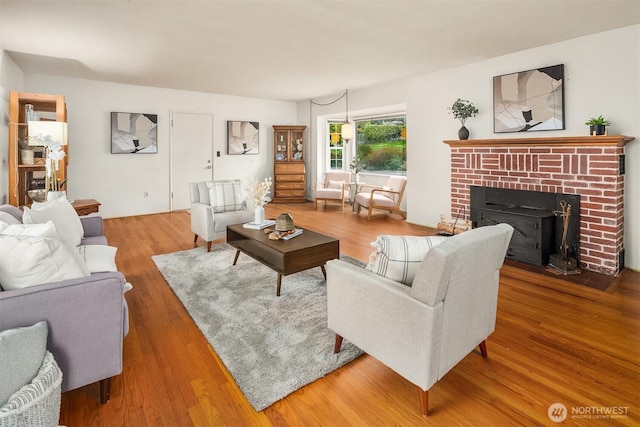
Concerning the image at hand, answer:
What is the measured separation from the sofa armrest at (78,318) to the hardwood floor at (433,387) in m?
0.25

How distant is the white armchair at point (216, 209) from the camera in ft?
13.4

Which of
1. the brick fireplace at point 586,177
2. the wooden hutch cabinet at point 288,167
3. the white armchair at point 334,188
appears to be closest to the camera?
the brick fireplace at point 586,177

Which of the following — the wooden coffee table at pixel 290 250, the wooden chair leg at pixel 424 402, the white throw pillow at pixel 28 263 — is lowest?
the wooden chair leg at pixel 424 402

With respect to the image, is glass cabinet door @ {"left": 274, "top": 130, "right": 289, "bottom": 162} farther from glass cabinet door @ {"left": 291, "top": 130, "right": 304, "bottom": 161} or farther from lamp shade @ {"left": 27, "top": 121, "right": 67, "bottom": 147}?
lamp shade @ {"left": 27, "top": 121, "right": 67, "bottom": 147}

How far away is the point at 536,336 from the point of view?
2.30m

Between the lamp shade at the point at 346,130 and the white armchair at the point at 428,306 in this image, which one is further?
the lamp shade at the point at 346,130

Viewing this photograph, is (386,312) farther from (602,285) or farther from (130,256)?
(130,256)

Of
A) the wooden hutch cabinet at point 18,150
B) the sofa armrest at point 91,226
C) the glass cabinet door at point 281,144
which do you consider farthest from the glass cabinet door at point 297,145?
the sofa armrest at point 91,226

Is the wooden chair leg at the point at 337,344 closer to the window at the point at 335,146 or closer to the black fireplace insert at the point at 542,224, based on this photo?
the black fireplace insert at the point at 542,224

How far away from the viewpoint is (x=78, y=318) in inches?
58.9

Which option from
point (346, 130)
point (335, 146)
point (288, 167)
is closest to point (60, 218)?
point (346, 130)

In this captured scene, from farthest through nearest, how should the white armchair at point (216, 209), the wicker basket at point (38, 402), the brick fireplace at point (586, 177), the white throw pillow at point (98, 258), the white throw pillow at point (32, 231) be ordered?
the white armchair at point (216, 209) < the brick fireplace at point (586, 177) < the white throw pillow at point (98, 258) < the white throw pillow at point (32, 231) < the wicker basket at point (38, 402)

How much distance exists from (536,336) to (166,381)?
7.41 feet

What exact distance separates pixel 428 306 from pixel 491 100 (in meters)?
4.00
